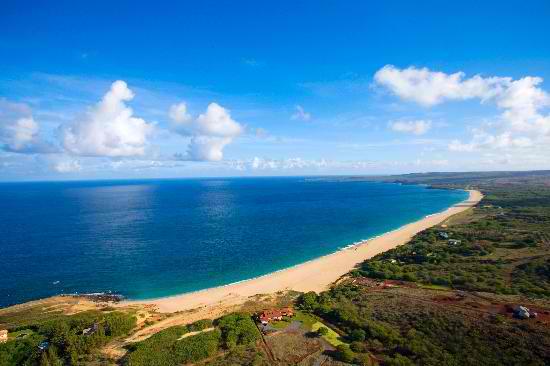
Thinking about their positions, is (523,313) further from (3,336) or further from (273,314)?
(3,336)

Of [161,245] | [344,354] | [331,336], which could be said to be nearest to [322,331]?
[331,336]

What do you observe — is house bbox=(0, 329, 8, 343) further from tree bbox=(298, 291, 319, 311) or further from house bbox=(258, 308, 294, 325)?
tree bbox=(298, 291, 319, 311)

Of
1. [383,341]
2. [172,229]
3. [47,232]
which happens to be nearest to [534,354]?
[383,341]

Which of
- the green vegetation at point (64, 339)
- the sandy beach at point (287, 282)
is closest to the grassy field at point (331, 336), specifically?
the sandy beach at point (287, 282)

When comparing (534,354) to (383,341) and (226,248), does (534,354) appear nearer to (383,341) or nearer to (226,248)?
(383,341)

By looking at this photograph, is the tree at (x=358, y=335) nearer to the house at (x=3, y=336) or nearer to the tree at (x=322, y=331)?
the tree at (x=322, y=331)
